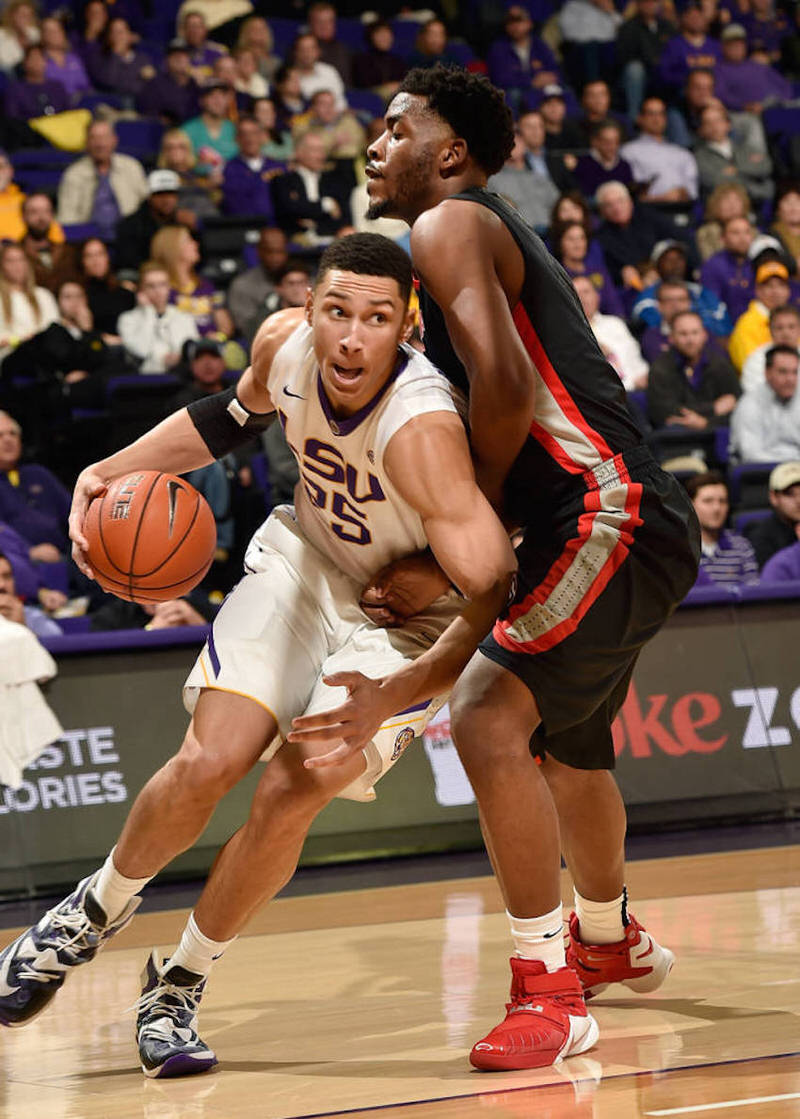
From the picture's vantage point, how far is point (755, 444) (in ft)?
32.5

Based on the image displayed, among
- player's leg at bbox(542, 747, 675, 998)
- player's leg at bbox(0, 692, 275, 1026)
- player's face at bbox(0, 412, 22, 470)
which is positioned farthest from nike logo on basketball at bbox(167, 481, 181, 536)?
player's face at bbox(0, 412, 22, 470)

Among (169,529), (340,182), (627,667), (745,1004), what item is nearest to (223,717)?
(169,529)

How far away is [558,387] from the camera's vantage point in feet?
11.9

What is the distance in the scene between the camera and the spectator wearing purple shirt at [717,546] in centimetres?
825

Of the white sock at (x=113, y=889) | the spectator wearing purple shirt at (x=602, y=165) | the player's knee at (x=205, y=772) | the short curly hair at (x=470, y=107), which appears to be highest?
the short curly hair at (x=470, y=107)

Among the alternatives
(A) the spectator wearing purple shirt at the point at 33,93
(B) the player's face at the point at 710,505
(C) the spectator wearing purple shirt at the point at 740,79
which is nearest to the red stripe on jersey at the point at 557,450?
(B) the player's face at the point at 710,505

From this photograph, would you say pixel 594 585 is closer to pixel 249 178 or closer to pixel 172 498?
pixel 172 498

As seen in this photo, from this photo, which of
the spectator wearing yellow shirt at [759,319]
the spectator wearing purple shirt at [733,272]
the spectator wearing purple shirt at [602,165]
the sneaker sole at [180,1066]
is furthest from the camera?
the spectator wearing purple shirt at [602,165]

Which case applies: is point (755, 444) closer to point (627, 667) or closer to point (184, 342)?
point (184, 342)

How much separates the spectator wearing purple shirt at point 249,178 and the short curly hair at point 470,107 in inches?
307

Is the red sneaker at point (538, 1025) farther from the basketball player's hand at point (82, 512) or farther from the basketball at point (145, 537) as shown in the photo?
the basketball player's hand at point (82, 512)

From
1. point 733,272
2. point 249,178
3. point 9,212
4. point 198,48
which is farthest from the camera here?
point 198,48

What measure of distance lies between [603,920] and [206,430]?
5.42ft

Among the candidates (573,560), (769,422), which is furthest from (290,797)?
(769,422)
